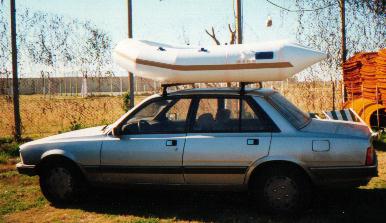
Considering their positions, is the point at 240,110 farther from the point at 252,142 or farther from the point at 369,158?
the point at 369,158

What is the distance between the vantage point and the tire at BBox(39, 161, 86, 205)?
5730 millimetres

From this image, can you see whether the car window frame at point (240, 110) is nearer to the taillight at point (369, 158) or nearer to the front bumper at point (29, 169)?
the taillight at point (369, 158)

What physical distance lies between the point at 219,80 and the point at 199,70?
297 mm

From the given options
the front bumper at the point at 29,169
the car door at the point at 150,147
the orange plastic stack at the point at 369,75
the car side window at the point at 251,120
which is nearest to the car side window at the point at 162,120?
the car door at the point at 150,147

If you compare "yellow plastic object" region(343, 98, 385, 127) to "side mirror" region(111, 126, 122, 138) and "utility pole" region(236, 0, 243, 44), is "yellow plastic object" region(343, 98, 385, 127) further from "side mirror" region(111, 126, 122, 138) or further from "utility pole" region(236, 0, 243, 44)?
"side mirror" region(111, 126, 122, 138)

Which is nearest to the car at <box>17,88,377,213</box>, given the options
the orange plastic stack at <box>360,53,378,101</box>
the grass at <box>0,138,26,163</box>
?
the grass at <box>0,138,26,163</box>

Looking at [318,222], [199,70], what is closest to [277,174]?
[318,222]

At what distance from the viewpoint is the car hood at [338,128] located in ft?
16.2

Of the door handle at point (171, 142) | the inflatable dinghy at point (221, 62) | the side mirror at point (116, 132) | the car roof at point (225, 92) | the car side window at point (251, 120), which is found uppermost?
the inflatable dinghy at point (221, 62)

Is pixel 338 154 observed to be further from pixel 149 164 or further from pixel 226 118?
pixel 149 164

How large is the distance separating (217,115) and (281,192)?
1263mm

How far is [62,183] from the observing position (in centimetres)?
580

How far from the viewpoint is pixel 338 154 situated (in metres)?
4.76

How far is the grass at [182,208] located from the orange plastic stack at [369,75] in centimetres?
688
